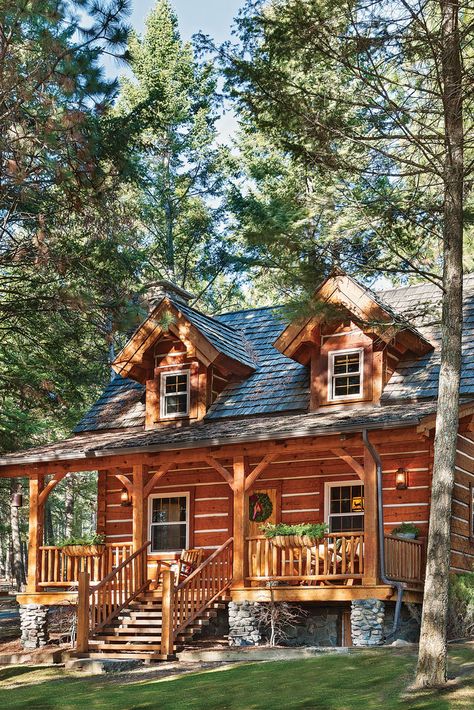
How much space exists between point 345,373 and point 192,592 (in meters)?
5.59

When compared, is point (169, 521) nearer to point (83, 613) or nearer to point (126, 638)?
point (83, 613)

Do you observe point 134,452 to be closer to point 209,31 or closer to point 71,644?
point 71,644

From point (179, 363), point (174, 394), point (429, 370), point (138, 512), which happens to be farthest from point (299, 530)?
point (179, 363)

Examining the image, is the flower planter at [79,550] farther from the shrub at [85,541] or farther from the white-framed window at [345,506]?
the white-framed window at [345,506]

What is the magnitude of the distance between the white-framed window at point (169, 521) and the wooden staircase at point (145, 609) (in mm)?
2040

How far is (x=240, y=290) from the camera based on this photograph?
46562 millimetres

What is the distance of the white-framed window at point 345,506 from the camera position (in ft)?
69.9

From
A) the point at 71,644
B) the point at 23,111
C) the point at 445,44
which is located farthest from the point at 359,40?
the point at 71,644

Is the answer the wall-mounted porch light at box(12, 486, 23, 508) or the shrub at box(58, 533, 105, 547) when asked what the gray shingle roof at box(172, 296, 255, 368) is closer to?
the shrub at box(58, 533, 105, 547)

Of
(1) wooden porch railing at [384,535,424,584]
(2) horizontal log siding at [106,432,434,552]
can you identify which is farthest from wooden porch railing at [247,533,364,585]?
(2) horizontal log siding at [106,432,434,552]

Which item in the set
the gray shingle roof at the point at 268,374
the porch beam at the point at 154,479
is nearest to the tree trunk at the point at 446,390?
the gray shingle roof at the point at 268,374

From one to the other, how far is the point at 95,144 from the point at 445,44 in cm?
613

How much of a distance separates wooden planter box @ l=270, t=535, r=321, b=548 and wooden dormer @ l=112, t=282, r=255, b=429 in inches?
183

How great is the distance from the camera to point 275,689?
574 inches
